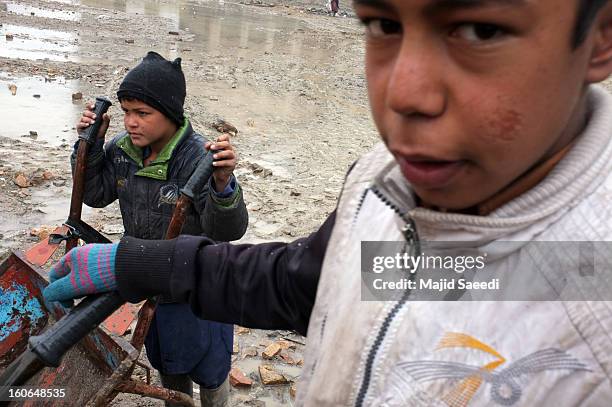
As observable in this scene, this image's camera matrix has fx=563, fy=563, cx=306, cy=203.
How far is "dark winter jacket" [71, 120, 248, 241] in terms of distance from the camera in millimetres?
2592

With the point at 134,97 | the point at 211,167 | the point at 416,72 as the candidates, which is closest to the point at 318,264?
the point at 416,72

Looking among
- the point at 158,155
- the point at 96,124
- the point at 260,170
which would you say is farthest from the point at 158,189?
the point at 260,170

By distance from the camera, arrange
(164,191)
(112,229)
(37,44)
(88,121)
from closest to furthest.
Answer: (164,191)
(88,121)
(112,229)
(37,44)

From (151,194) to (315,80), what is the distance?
884 centimetres

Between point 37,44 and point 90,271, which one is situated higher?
point 90,271

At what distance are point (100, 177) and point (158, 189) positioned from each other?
435 millimetres

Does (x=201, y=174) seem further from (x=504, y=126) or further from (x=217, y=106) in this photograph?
(x=217, y=106)

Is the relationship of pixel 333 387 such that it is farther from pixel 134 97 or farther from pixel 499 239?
pixel 134 97

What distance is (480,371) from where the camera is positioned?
89 cm

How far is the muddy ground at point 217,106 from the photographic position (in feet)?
16.6

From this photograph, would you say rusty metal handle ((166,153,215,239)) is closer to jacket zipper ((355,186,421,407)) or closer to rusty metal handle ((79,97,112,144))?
rusty metal handle ((79,97,112,144))

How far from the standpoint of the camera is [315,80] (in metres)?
11.2

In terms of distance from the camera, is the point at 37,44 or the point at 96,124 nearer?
the point at 96,124

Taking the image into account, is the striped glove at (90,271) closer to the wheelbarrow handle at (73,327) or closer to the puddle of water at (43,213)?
the wheelbarrow handle at (73,327)
